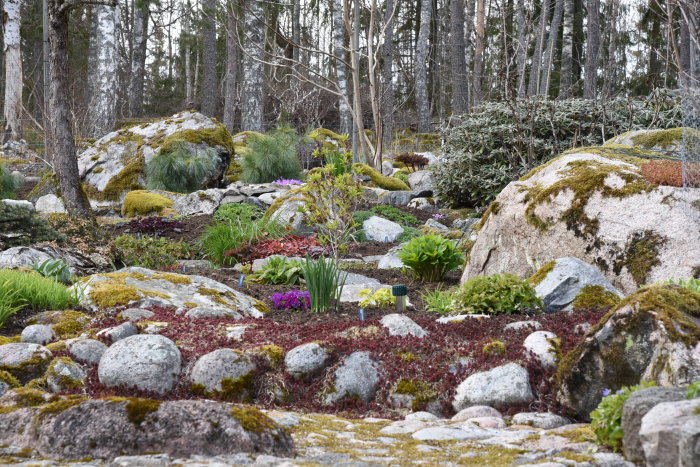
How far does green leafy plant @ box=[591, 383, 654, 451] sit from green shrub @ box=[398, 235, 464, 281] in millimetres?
4306

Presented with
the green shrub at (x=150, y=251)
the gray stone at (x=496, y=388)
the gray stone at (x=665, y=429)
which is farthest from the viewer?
the green shrub at (x=150, y=251)

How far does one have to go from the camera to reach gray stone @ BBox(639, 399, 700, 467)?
2213 mm

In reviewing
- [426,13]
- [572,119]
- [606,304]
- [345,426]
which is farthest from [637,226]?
[426,13]

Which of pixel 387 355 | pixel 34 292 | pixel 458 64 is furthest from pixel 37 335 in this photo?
pixel 458 64

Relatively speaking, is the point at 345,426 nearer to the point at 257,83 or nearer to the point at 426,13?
the point at 257,83

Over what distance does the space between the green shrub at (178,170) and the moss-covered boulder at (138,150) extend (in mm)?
330

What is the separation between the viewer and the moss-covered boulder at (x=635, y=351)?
3.37 m

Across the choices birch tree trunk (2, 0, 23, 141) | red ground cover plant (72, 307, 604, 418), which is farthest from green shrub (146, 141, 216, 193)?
red ground cover plant (72, 307, 604, 418)

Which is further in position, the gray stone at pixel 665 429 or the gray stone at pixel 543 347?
the gray stone at pixel 543 347

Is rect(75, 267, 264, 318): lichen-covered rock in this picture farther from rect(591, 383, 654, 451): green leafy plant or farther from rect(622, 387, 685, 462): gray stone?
rect(622, 387, 685, 462): gray stone

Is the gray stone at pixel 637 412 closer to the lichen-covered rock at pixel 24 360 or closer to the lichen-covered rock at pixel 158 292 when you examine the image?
the lichen-covered rock at pixel 24 360

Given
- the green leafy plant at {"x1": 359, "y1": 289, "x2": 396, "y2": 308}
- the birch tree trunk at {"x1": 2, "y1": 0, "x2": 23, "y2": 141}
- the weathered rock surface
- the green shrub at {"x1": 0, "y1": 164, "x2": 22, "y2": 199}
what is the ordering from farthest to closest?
the birch tree trunk at {"x1": 2, "y1": 0, "x2": 23, "y2": 141} → the green shrub at {"x1": 0, "y1": 164, "x2": 22, "y2": 199} → the green leafy plant at {"x1": 359, "y1": 289, "x2": 396, "y2": 308} → the weathered rock surface

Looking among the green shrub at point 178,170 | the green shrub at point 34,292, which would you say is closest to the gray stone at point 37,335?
the green shrub at point 34,292

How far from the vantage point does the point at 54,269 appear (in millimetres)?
6574
